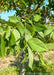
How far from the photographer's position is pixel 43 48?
19.2 inches

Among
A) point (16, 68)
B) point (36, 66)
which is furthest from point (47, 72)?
point (16, 68)

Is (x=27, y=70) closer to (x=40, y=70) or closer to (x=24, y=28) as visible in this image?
(x=40, y=70)

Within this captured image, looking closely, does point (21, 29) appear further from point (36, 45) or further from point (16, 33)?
point (36, 45)

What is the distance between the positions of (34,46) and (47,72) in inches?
101

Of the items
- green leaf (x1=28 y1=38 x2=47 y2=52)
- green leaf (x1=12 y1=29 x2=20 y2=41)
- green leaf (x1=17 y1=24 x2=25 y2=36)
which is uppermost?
green leaf (x1=17 y1=24 x2=25 y2=36)

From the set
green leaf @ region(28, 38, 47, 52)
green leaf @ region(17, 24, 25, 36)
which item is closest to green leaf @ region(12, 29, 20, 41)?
green leaf @ region(17, 24, 25, 36)

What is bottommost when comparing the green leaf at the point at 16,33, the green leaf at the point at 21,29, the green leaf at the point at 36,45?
the green leaf at the point at 36,45

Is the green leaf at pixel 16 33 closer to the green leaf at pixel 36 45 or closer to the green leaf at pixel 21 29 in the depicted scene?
the green leaf at pixel 21 29

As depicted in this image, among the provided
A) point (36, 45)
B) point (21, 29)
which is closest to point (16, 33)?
point (21, 29)

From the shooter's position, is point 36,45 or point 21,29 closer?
point 36,45

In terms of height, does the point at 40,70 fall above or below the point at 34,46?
below

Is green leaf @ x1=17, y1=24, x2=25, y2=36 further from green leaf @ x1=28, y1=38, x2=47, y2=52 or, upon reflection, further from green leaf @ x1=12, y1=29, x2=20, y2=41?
green leaf @ x1=28, y1=38, x2=47, y2=52

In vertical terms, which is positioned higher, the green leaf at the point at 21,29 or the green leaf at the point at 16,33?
the green leaf at the point at 21,29

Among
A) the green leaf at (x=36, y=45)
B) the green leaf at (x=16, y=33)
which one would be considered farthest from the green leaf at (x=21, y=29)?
the green leaf at (x=36, y=45)
